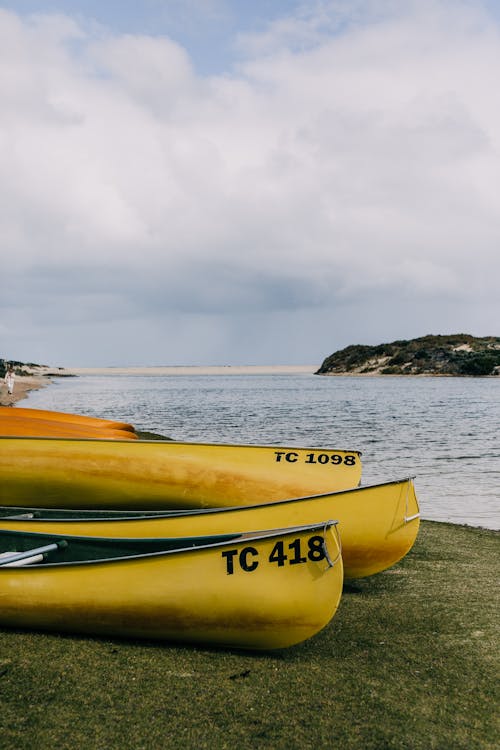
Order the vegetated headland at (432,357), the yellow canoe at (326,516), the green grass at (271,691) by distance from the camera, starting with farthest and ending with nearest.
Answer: the vegetated headland at (432,357) → the yellow canoe at (326,516) → the green grass at (271,691)

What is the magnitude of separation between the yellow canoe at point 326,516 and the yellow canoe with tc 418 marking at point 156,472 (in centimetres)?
204

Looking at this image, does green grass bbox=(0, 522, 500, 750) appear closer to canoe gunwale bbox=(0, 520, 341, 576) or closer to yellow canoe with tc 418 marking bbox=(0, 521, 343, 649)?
yellow canoe with tc 418 marking bbox=(0, 521, 343, 649)

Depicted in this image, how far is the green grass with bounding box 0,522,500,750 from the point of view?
10.4 feet

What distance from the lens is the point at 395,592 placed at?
554 cm

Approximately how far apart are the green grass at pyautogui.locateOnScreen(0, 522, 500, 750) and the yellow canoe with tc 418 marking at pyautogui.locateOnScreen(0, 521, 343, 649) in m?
0.15

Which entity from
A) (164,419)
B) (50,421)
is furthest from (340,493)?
(164,419)

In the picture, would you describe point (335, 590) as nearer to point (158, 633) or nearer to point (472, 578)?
point (158, 633)

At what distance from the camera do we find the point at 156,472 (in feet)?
26.5

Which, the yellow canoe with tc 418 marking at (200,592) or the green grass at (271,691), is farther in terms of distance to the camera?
the yellow canoe with tc 418 marking at (200,592)

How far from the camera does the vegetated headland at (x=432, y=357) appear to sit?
3349 inches

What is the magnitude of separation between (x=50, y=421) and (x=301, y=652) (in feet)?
25.5

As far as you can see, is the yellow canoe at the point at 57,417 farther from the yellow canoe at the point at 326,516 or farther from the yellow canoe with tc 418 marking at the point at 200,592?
the yellow canoe with tc 418 marking at the point at 200,592

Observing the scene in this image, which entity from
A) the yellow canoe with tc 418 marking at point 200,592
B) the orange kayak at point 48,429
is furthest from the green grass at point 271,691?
the orange kayak at point 48,429

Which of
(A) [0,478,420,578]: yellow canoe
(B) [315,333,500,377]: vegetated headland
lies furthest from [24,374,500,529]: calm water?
(B) [315,333,500,377]: vegetated headland
